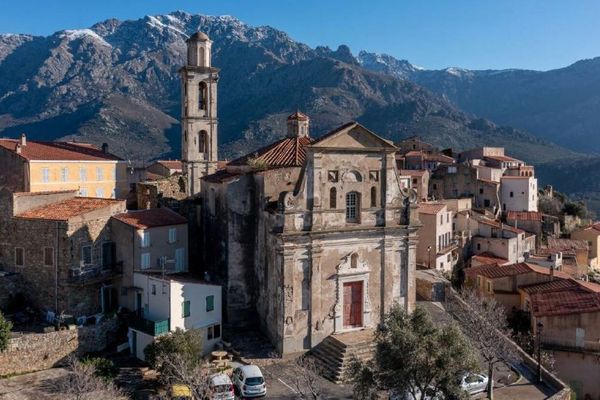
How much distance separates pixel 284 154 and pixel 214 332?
11.2m

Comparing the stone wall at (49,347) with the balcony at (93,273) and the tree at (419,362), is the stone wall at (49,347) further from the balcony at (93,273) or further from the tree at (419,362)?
the tree at (419,362)

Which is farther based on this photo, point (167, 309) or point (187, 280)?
point (187, 280)

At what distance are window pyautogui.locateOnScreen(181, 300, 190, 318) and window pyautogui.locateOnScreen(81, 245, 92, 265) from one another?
6.34m

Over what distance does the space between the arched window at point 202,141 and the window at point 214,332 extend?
18104mm

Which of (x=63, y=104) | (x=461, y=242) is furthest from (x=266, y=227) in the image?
(x=63, y=104)

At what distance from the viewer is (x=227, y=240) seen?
1308 inches

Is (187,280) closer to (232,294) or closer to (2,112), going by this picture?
(232,294)

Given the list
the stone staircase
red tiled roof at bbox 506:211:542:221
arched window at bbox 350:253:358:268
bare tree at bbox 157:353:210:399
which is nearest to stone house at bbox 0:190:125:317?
bare tree at bbox 157:353:210:399

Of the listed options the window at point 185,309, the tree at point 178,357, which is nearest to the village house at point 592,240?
the window at point 185,309

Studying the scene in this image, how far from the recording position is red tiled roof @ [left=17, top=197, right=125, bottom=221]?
31.6m

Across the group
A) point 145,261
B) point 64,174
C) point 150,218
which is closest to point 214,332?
point 145,261

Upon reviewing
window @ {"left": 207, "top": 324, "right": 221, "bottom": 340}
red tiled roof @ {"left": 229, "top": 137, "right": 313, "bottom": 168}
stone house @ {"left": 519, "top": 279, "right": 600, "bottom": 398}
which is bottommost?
→ stone house @ {"left": 519, "top": 279, "right": 600, "bottom": 398}

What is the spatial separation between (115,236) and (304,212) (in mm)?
11310

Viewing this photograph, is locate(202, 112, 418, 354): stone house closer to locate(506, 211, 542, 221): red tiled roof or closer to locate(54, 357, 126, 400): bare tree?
locate(54, 357, 126, 400): bare tree
